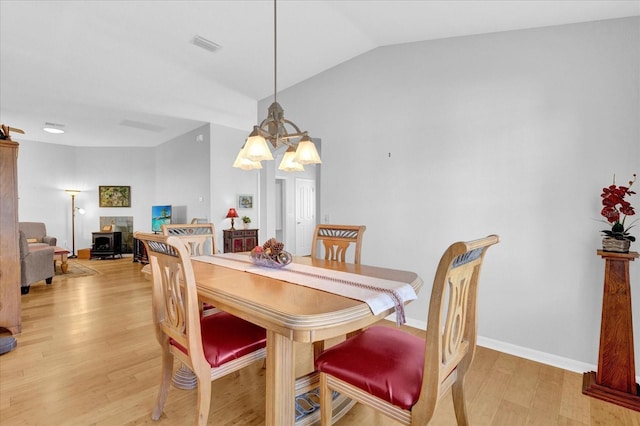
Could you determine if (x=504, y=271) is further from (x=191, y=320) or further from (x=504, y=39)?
(x=191, y=320)

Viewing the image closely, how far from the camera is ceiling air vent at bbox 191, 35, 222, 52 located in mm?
3036

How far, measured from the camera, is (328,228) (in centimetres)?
263

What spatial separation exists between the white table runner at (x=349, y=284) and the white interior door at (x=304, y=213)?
5.39 metres

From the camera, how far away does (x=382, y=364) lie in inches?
52.8

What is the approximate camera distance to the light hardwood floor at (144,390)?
1786 millimetres

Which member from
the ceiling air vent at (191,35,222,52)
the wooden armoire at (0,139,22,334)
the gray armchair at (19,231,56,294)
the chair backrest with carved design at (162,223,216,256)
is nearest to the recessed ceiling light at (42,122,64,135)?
the gray armchair at (19,231,56,294)

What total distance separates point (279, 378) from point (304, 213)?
253 inches

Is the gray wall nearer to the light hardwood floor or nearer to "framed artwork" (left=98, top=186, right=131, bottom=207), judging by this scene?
the light hardwood floor

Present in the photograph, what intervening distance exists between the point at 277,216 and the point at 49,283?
14.1 ft

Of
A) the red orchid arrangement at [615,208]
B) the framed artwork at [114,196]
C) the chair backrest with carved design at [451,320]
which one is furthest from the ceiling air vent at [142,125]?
the red orchid arrangement at [615,208]

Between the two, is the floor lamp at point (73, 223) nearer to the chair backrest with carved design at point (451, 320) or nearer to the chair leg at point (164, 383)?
the chair leg at point (164, 383)

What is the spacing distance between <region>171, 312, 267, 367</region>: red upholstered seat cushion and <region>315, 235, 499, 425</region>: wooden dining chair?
1.34 ft

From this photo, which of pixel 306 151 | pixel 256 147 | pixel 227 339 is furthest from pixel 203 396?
pixel 306 151

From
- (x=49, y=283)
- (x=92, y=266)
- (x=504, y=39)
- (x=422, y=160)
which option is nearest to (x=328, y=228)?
(x=422, y=160)
